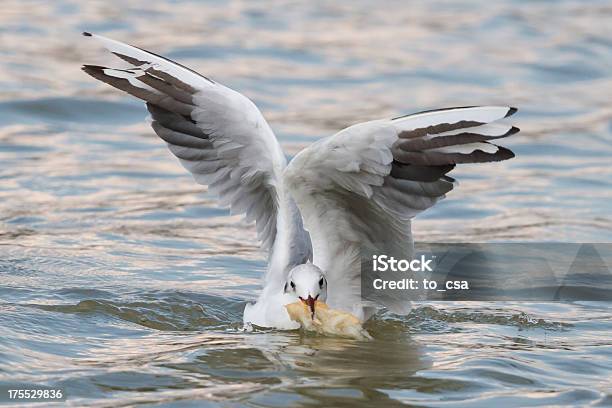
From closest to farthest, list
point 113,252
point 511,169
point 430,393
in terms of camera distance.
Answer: point 430,393 → point 113,252 → point 511,169

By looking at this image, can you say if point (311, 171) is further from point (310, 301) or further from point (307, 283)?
point (310, 301)

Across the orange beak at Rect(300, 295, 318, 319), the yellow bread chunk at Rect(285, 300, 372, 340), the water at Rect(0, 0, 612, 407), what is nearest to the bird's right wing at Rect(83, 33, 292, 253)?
the yellow bread chunk at Rect(285, 300, 372, 340)

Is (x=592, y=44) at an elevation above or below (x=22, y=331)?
above

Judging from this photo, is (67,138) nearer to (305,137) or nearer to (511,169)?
(305,137)

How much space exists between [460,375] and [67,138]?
746 cm

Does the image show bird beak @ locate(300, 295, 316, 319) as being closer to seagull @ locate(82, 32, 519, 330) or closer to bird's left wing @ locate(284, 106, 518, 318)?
seagull @ locate(82, 32, 519, 330)

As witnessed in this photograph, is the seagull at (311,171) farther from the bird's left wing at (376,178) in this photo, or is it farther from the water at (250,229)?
the water at (250,229)

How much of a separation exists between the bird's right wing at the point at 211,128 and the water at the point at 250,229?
31.0 inches

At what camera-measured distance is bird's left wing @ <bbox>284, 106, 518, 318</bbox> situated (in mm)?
6840

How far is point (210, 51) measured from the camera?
681 inches

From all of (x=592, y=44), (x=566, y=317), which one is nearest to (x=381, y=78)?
(x=592, y=44)

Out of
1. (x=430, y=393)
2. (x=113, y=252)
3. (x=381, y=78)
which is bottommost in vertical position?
(x=430, y=393)

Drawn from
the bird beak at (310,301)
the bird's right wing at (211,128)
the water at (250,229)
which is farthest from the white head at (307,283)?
the bird's right wing at (211,128)

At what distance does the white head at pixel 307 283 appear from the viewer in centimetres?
735
